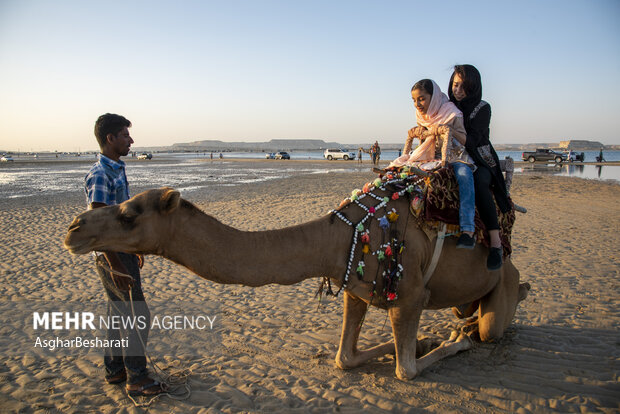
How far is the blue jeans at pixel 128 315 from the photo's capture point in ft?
12.3

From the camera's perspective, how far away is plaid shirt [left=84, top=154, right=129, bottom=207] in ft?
11.9

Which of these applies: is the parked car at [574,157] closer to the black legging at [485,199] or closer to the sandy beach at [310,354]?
the sandy beach at [310,354]

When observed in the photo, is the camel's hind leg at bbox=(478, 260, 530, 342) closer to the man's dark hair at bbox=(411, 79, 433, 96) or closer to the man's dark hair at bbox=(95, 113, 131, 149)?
the man's dark hair at bbox=(411, 79, 433, 96)

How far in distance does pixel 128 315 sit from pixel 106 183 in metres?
1.27

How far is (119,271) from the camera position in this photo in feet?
11.9

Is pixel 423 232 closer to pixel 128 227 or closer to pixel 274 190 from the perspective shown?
pixel 128 227

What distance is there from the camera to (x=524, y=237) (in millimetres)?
10898

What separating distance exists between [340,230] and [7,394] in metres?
3.69

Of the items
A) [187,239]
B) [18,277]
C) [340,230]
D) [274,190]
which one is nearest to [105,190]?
[187,239]

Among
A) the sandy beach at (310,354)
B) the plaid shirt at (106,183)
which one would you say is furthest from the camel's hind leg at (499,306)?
the plaid shirt at (106,183)

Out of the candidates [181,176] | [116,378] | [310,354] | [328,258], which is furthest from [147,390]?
[181,176]

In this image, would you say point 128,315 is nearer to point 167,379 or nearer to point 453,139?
point 167,379

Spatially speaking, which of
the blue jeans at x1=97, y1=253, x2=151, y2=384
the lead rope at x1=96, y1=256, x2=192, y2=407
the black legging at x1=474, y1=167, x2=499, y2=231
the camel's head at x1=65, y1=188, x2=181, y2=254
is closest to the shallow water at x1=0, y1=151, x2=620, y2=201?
the lead rope at x1=96, y1=256, x2=192, y2=407

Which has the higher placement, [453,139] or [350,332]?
[453,139]
